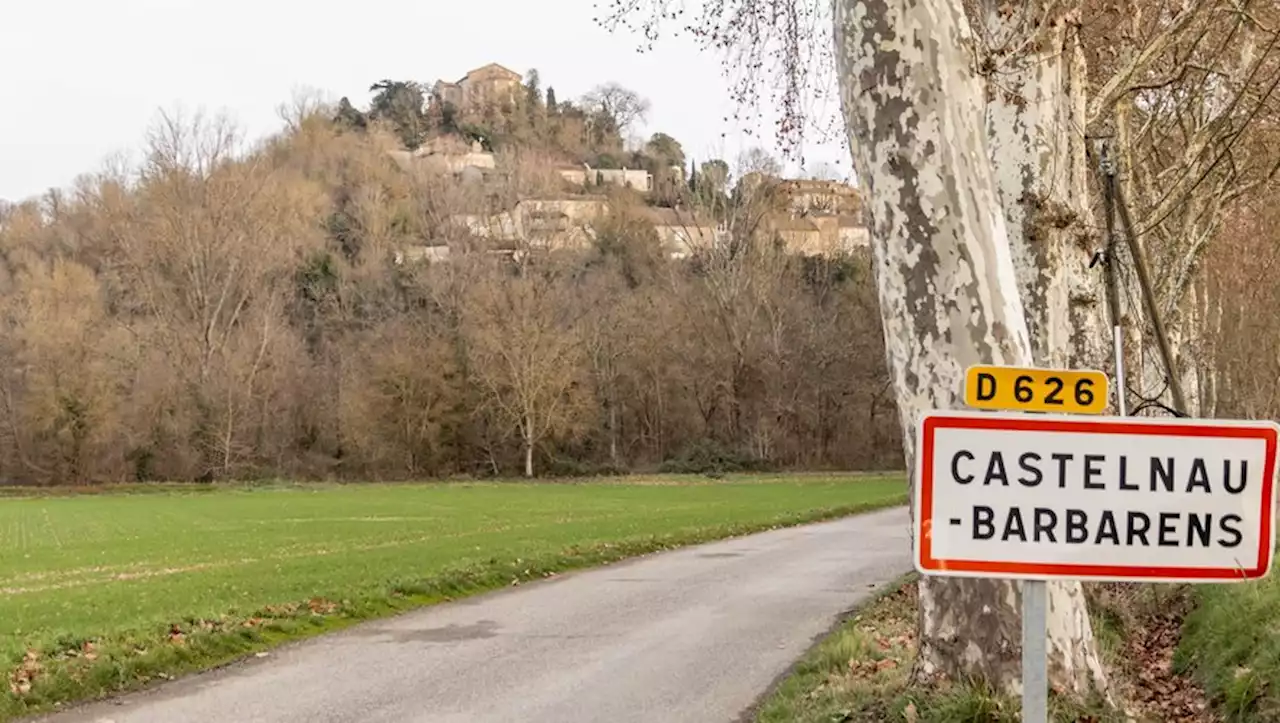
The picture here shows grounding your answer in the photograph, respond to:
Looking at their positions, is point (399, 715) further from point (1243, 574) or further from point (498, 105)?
point (498, 105)

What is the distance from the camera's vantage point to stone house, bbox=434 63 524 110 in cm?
16162

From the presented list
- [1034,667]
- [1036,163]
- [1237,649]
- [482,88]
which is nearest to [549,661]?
[1237,649]

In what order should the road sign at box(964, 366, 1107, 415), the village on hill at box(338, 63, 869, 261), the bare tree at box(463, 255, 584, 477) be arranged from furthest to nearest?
the village on hill at box(338, 63, 869, 261) → the bare tree at box(463, 255, 584, 477) → the road sign at box(964, 366, 1107, 415)

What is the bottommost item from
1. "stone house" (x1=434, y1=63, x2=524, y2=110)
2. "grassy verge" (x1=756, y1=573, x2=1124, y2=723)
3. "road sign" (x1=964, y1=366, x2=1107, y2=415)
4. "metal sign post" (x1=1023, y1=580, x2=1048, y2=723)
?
"grassy verge" (x1=756, y1=573, x2=1124, y2=723)

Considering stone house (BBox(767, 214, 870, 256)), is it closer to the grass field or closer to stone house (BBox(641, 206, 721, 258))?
stone house (BBox(641, 206, 721, 258))

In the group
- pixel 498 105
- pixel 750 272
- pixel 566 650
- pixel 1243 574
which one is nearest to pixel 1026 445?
pixel 1243 574

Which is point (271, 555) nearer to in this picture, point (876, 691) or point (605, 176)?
point (876, 691)

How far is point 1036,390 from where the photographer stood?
11.0 feet

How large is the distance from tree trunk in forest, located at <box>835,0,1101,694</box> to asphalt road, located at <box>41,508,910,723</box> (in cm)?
327

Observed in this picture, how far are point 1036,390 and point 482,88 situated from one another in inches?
6630

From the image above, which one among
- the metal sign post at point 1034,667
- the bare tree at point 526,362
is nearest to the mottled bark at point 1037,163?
the metal sign post at point 1034,667

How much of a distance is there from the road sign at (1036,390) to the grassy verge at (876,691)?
2755mm

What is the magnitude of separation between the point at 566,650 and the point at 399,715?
3.01 metres

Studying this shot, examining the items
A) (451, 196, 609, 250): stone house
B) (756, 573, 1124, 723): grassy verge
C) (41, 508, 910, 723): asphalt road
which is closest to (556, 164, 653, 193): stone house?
(451, 196, 609, 250): stone house
